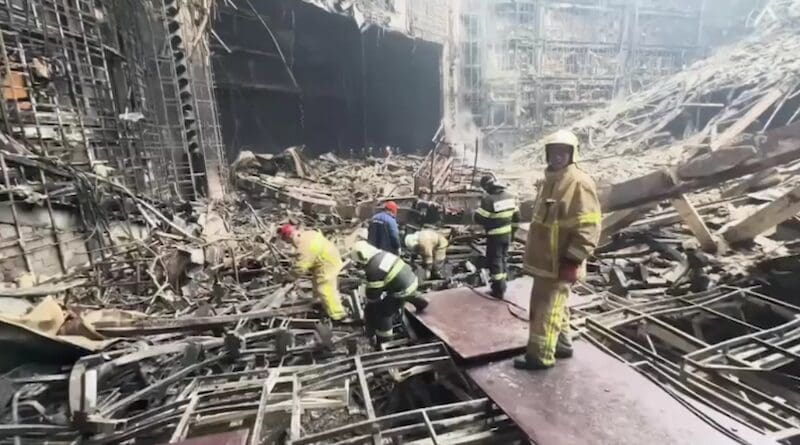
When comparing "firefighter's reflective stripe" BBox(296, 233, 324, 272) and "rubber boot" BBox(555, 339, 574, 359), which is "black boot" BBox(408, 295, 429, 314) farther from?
"rubber boot" BBox(555, 339, 574, 359)

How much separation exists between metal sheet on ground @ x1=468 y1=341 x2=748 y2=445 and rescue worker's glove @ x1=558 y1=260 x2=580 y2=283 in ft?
2.50

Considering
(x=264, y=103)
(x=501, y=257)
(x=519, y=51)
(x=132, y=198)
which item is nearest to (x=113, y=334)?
(x=132, y=198)

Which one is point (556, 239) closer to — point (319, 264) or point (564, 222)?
point (564, 222)

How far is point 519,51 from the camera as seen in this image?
2469 centimetres

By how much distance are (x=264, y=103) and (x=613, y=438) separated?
15.3 metres

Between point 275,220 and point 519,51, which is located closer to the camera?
point 275,220

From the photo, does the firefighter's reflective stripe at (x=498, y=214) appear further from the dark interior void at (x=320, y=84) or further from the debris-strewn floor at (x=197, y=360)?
the dark interior void at (x=320, y=84)

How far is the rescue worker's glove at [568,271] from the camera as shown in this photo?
3.10 meters

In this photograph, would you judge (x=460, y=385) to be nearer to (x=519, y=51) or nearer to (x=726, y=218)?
(x=726, y=218)

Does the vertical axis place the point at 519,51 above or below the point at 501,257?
above

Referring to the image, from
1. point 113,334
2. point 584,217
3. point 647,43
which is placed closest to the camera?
point 584,217

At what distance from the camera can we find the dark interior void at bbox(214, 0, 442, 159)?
14.2 meters

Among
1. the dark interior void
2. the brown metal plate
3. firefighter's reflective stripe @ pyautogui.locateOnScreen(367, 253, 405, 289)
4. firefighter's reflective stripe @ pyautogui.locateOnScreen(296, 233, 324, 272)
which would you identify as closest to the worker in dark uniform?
the brown metal plate

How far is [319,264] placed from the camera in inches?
204
